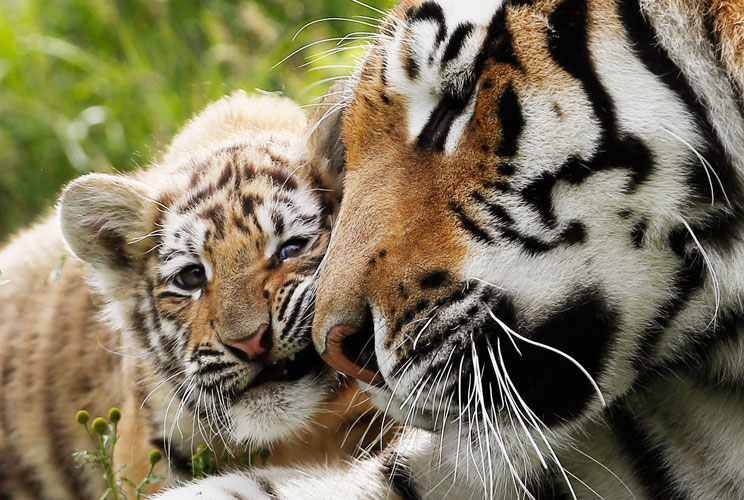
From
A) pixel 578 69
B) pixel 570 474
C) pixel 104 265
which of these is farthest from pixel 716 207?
pixel 104 265

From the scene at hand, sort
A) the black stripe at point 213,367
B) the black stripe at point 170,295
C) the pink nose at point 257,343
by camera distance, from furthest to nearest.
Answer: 1. the black stripe at point 170,295
2. the black stripe at point 213,367
3. the pink nose at point 257,343

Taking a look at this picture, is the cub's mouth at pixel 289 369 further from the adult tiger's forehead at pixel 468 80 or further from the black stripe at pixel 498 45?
the black stripe at pixel 498 45

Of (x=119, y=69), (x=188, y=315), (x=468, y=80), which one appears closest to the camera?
(x=468, y=80)

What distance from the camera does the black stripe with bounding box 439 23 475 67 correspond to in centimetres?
186

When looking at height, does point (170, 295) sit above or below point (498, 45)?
below

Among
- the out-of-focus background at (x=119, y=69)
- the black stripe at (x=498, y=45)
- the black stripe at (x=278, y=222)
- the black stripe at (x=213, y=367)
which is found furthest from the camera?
the out-of-focus background at (x=119, y=69)

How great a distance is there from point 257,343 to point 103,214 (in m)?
0.83

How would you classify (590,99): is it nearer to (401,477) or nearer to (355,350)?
(355,350)

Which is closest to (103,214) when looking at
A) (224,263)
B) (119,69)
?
(224,263)

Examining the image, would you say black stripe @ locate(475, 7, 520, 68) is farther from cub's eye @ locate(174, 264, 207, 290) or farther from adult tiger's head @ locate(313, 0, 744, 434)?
cub's eye @ locate(174, 264, 207, 290)

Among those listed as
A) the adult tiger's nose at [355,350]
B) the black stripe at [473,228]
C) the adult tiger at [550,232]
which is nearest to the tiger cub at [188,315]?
the adult tiger's nose at [355,350]

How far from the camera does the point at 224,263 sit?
2.35 metres

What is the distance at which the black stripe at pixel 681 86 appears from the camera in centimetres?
170

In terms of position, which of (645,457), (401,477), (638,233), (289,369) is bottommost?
(401,477)
